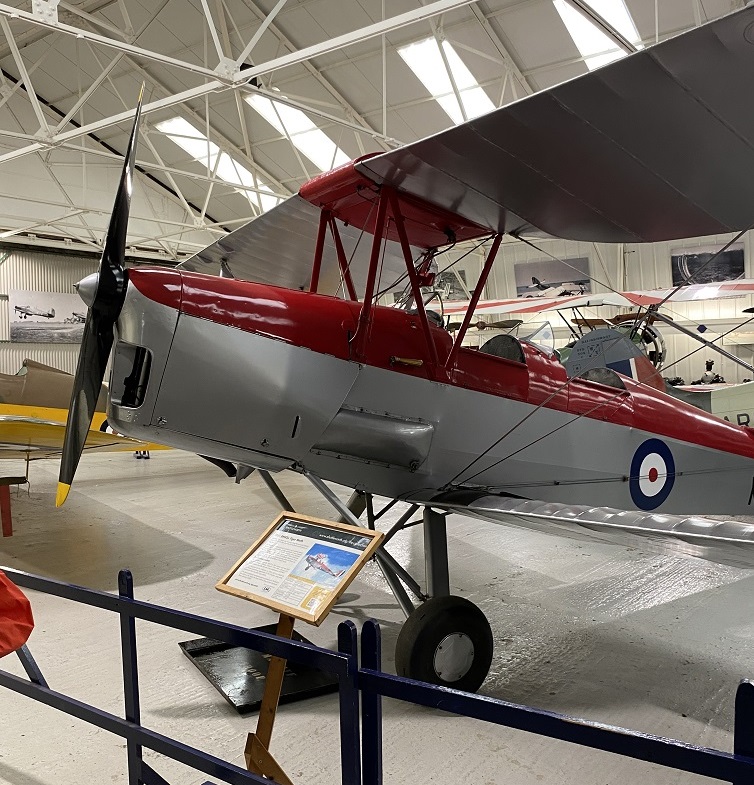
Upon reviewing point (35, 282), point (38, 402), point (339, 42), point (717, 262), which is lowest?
point (38, 402)

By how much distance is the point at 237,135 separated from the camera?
16.7 m

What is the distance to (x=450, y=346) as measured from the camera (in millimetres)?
3777

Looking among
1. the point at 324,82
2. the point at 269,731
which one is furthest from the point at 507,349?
the point at 324,82

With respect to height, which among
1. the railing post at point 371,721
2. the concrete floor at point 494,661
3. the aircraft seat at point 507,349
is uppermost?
the aircraft seat at point 507,349

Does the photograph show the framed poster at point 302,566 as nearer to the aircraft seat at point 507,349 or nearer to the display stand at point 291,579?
the display stand at point 291,579

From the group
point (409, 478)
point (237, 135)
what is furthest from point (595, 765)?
point (237, 135)

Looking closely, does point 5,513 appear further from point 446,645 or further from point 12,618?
point 446,645

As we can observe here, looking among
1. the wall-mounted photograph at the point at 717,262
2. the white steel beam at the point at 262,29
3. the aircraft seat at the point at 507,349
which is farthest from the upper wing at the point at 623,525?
the wall-mounted photograph at the point at 717,262

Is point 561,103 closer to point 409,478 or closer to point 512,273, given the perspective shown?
point 409,478

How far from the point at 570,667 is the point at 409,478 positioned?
1.20 m

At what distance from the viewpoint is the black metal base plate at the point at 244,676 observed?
2.95 metres

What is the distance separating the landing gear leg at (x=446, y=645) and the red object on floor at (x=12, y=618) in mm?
1527

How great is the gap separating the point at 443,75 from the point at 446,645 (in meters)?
12.0

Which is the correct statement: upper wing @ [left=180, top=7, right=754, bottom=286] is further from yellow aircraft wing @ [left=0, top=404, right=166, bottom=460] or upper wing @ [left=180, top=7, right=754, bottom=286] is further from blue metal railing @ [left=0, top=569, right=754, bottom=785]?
yellow aircraft wing @ [left=0, top=404, right=166, bottom=460]
